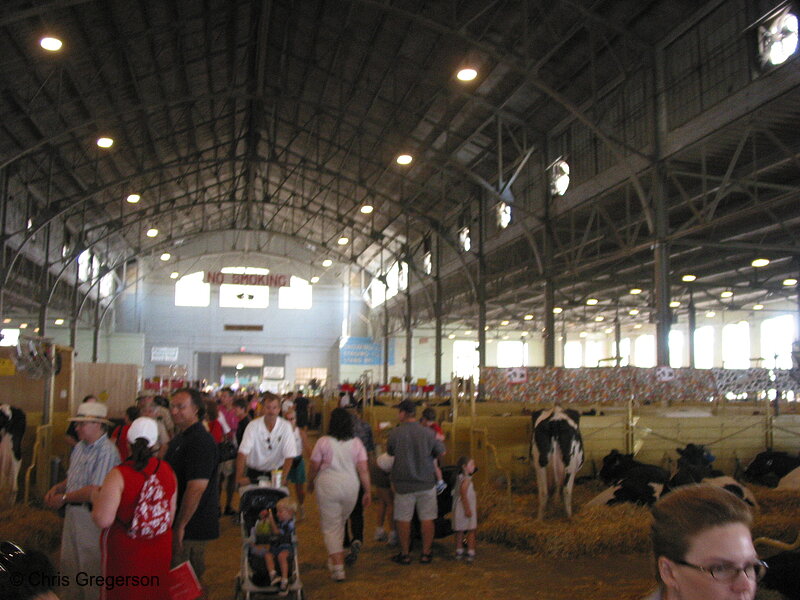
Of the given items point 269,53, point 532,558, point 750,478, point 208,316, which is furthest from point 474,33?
point 208,316

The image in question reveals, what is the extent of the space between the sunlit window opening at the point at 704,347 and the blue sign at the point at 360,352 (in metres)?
17.4

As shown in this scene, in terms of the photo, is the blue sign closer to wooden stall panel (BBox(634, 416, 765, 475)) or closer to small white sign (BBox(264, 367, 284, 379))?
small white sign (BBox(264, 367, 284, 379))

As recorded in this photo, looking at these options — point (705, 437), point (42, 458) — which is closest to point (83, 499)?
point (42, 458)

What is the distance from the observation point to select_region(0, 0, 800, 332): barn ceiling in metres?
15.0

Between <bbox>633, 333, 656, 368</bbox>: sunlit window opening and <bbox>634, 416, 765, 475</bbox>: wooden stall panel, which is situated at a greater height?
<bbox>633, 333, 656, 368</bbox>: sunlit window opening

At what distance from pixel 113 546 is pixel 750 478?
371 inches

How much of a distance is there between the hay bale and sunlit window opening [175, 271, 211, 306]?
37223 millimetres

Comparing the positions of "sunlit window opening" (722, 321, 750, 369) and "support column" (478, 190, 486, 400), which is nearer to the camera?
"support column" (478, 190, 486, 400)

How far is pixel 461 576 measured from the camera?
6953 mm

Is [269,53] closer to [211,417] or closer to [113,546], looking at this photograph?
[211,417]

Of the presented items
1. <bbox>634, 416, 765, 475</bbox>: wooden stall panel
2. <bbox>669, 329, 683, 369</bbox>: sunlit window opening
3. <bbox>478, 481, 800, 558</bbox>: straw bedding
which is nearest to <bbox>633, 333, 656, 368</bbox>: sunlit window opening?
<bbox>669, 329, 683, 369</bbox>: sunlit window opening

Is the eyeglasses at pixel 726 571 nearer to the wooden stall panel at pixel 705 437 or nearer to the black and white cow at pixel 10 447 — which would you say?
the black and white cow at pixel 10 447

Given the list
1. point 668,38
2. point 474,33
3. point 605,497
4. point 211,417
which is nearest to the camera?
point 605,497

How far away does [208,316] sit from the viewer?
44.9 m
